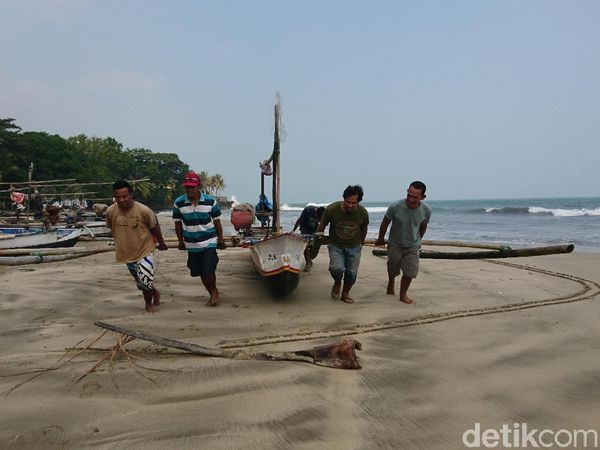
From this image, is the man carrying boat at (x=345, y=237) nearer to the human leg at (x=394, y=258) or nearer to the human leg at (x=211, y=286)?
the human leg at (x=394, y=258)

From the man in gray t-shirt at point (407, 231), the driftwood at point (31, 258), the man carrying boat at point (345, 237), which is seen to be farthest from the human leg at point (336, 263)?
the driftwood at point (31, 258)

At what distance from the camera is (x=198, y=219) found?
4.98 metres

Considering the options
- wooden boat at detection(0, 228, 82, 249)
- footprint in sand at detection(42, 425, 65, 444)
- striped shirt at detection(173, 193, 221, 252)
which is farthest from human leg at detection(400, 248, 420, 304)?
wooden boat at detection(0, 228, 82, 249)

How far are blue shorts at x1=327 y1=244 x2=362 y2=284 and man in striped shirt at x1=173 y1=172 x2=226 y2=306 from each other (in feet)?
5.16

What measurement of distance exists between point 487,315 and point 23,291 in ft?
19.7

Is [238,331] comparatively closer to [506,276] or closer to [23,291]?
[23,291]

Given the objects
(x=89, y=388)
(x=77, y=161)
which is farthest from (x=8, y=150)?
(x=89, y=388)

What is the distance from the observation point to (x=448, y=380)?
2.98m

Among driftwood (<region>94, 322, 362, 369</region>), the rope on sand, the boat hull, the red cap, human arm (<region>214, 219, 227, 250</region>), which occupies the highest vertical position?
the red cap

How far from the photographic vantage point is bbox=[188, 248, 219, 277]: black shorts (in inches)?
199

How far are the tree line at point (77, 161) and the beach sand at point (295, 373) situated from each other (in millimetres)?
15628

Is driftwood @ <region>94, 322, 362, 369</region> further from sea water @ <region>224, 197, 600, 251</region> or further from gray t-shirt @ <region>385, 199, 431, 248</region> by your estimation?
sea water @ <region>224, 197, 600, 251</region>

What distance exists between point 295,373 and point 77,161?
47832 mm

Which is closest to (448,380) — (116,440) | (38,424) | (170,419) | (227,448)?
(227,448)
